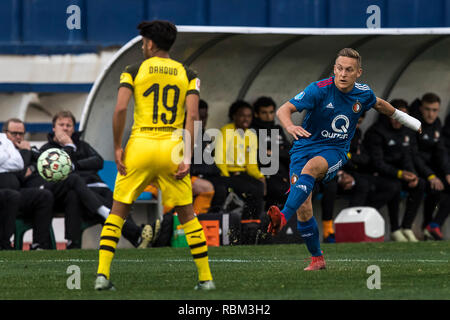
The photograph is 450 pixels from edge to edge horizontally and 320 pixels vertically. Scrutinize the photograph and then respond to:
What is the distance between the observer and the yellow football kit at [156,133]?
239 inches

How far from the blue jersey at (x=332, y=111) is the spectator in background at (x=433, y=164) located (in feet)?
19.3

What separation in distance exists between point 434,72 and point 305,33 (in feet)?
9.31

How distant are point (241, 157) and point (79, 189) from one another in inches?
88.9

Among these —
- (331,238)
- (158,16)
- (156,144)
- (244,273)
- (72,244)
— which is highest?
(158,16)

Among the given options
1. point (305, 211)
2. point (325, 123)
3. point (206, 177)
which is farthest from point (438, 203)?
point (325, 123)

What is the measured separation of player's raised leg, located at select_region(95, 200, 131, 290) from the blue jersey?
1881 mm

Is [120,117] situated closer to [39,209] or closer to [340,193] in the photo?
[39,209]

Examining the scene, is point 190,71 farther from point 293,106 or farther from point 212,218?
point 212,218

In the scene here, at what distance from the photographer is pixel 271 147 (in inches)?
506

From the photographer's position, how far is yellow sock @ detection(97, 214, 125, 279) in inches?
238

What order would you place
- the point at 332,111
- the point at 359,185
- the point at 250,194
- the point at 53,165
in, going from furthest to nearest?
the point at 359,185 < the point at 250,194 < the point at 53,165 < the point at 332,111

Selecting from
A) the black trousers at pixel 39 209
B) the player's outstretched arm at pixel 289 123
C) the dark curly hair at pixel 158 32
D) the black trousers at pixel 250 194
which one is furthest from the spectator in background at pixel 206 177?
the dark curly hair at pixel 158 32

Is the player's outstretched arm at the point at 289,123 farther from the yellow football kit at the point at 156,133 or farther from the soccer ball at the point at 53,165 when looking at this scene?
the soccer ball at the point at 53,165

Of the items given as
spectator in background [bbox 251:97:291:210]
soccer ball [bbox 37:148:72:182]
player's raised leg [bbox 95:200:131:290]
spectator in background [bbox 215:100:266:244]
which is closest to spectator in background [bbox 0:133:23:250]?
soccer ball [bbox 37:148:72:182]
